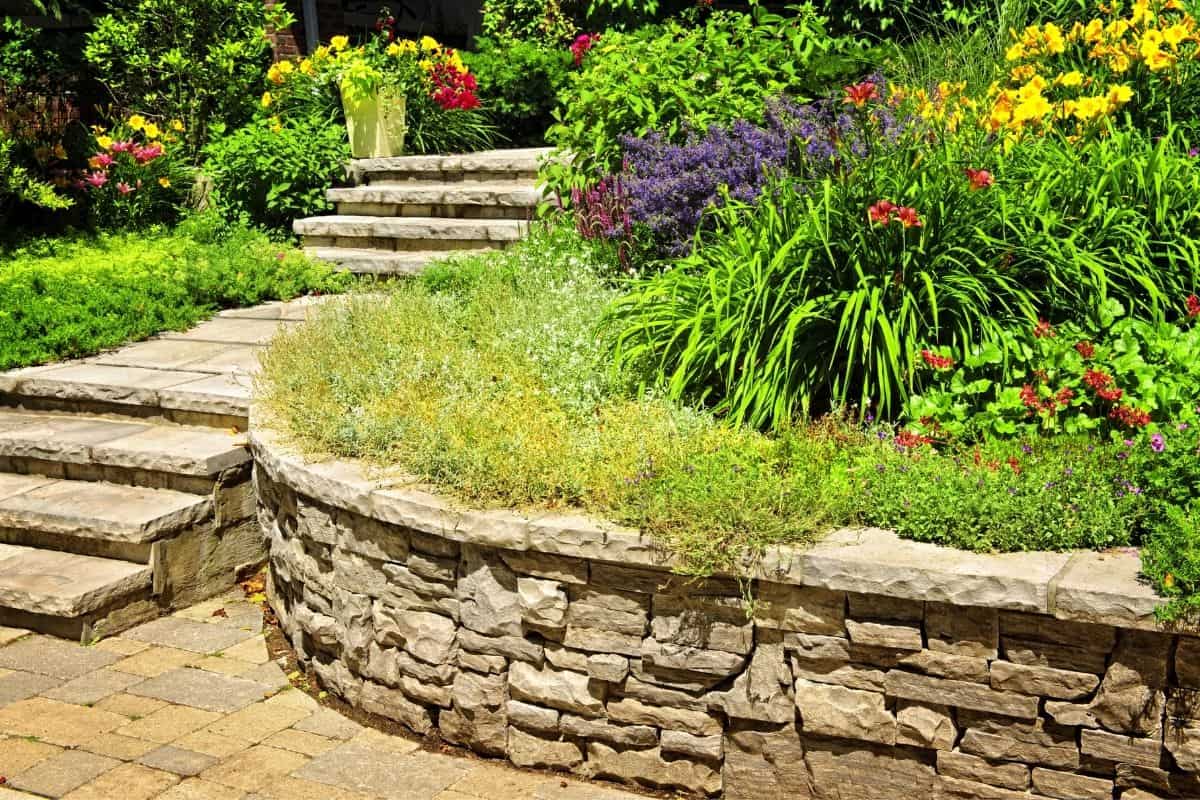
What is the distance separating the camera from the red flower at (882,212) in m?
3.90

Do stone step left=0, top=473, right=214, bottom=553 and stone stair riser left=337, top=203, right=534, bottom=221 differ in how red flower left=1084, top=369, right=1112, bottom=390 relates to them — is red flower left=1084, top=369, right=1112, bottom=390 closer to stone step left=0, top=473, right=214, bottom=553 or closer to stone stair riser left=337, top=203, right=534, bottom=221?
stone step left=0, top=473, right=214, bottom=553

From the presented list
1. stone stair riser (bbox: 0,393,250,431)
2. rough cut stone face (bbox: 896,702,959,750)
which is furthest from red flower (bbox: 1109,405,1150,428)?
stone stair riser (bbox: 0,393,250,431)

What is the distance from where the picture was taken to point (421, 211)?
811 centimetres

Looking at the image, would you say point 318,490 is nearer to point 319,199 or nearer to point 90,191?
point 319,199

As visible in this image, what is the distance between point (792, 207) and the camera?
14.3 ft

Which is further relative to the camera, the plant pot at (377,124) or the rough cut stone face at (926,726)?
the plant pot at (377,124)

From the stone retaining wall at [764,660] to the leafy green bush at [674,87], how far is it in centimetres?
284

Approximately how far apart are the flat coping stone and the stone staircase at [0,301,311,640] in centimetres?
137

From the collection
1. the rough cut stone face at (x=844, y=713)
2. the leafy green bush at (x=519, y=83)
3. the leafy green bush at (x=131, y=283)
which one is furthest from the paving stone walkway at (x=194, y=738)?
the leafy green bush at (x=519, y=83)

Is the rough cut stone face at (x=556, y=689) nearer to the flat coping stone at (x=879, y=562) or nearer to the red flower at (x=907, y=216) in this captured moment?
the flat coping stone at (x=879, y=562)

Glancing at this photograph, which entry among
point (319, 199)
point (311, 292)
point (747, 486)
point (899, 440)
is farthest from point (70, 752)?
point (319, 199)

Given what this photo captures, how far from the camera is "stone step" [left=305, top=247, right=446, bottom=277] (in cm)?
751

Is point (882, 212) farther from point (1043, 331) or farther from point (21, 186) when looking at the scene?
point (21, 186)

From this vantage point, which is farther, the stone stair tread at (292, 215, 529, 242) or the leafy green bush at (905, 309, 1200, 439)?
the stone stair tread at (292, 215, 529, 242)
